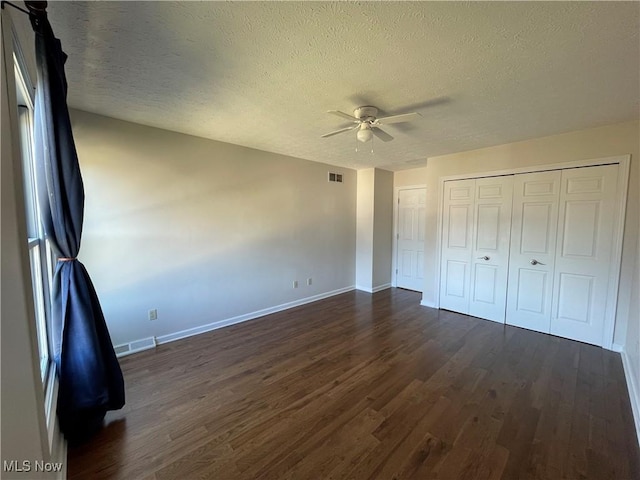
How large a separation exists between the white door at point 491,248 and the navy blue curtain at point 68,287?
4.35 m

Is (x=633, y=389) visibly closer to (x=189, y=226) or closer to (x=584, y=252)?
(x=584, y=252)

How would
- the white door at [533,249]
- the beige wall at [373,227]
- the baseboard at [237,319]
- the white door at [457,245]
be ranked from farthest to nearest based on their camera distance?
the beige wall at [373,227]
the white door at [457,245]
the white door at [533,249]
the baseboard at [237,319]

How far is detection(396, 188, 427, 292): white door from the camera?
538 centimetres

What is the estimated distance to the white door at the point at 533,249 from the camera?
335cm

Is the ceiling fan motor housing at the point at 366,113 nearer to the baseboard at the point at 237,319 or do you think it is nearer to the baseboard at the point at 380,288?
the baseboard at the point at 237,319

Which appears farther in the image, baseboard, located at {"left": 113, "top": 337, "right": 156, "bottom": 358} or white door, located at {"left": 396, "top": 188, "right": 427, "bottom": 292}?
white door, located at {"left": 396, "top": 188, "right": 427, "bottom": 292}

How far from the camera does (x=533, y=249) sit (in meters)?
3.48

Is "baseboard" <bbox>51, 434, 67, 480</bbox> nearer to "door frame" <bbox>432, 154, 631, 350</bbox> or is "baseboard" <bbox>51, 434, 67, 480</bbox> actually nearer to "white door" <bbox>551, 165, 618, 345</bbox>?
"white door" <bbox>551, 165, 618, 345</bbox>

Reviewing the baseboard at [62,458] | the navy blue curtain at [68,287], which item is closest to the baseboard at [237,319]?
the navy blue curtain at [68,287]

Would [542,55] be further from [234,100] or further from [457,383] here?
[457,383]

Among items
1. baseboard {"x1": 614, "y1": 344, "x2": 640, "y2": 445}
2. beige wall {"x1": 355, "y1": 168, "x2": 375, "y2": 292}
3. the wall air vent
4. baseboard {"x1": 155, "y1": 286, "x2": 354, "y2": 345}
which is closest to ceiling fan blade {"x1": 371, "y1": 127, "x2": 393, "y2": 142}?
the wall air vent

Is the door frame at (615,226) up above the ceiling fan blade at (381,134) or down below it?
below

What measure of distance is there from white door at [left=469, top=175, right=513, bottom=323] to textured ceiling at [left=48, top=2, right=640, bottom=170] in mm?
1003

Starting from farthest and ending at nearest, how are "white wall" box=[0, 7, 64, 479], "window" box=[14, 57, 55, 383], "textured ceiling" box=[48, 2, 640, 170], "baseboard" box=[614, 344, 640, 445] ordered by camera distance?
1. "baseboard" box=[614, 344, 640, 445]
2. "window" box=[14, 57, 55, 383]
3. "textured ceiling" box=[48, 2, 640, 170]
4. "white wall" box=[0, 7, 64, 479]
